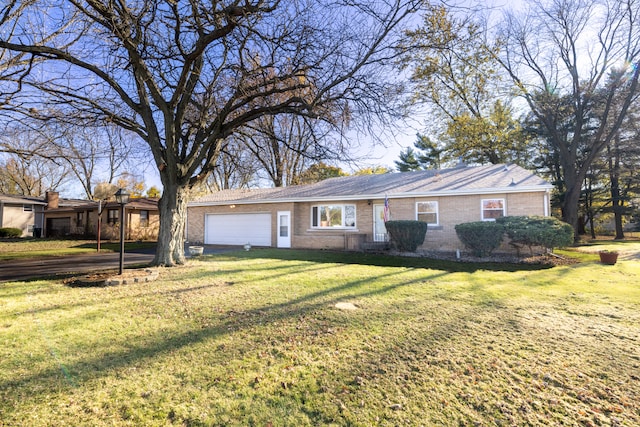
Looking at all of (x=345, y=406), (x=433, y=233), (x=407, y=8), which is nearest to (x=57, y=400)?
(x=345, y=406)

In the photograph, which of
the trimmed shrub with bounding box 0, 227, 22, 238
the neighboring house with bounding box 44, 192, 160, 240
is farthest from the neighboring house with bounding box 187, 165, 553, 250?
the trimmed shrub with bounding box 0, 227, 22, 238

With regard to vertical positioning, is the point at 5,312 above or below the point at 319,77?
below

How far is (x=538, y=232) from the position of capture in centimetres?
1133

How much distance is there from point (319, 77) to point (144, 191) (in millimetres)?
47545

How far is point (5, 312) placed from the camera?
5137 millimetres

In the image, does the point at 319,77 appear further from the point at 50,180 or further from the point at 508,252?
the point at 50,180

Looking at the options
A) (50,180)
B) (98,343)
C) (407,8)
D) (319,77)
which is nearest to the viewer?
(98,343)

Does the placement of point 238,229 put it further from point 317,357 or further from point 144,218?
point 317,357

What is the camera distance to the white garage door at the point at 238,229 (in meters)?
18.7

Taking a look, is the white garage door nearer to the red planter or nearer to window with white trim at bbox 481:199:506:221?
window with white trim at bbox 481:199:506:221

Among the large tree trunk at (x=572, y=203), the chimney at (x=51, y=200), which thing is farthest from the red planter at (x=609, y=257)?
the chimney at (x=51, y=200)

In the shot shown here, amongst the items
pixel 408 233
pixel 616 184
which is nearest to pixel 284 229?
pixel 408 233

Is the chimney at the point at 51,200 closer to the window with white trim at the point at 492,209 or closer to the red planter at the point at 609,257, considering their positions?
the window with white trim at the point at 492,209

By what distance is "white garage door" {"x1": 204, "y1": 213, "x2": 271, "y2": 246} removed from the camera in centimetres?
1872
